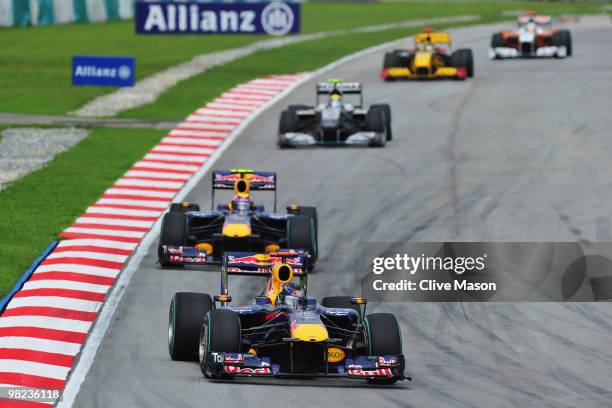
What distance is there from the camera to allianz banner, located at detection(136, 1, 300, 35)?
53.8m

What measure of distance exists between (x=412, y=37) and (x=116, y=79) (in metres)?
26.2

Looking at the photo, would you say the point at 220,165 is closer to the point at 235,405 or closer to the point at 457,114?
the point at 457,114

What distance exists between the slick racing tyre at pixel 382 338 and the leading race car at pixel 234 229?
23.5ft

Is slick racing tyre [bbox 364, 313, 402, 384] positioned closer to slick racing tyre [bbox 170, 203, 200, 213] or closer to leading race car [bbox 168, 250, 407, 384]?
leading race car [bbox 168, 250, 407, 384]

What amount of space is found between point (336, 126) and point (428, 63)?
12.9 metres

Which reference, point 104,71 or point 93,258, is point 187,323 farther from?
point 104,71

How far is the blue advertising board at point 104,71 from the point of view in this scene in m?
46.9

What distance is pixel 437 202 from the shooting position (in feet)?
107

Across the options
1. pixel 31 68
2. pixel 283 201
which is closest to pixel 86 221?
pixel 283 201

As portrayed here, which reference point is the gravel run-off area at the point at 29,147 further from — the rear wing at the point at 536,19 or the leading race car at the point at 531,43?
the rear wing at the point at 536,19

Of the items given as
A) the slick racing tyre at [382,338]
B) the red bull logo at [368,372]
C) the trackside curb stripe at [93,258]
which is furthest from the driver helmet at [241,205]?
the red bull logo at [368,372]

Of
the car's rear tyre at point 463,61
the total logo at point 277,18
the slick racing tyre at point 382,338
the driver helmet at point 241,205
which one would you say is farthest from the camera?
the total logo at point 277,18

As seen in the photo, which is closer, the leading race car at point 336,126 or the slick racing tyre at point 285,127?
the leading race car at point 336,126

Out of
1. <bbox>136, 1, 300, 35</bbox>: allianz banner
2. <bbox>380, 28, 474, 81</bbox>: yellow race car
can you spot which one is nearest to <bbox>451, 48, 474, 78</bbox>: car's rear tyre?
<bbox>380, 28, 474, 81</bbox>: yellow race car
